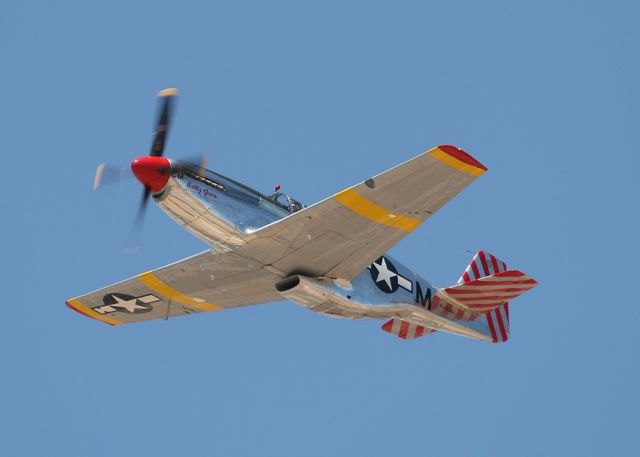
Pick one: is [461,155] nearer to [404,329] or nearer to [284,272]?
[284,272]

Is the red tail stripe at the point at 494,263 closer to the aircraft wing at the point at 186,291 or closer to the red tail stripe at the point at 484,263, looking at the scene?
the red tail stripe at the point at 484,263

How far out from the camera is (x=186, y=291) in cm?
2445

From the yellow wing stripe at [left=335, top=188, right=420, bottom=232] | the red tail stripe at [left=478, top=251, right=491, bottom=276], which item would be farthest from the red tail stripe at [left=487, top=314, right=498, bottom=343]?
the yellow wing stripe at [left=335, top=188, right=420, bottom=232]

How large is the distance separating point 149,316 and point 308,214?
6.93 m

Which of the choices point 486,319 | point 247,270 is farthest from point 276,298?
point 486,319

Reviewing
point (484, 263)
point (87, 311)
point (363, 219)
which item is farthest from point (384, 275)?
point (87, 311)

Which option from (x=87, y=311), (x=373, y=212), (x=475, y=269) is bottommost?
(x=87, y=311)

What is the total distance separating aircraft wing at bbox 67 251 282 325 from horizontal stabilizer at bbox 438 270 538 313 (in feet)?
12.5

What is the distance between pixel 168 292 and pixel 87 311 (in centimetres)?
234

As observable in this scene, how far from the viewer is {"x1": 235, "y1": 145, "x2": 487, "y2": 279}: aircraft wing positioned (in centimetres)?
1930

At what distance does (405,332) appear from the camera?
25.4 metres

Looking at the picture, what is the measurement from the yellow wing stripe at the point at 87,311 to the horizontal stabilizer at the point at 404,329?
6.07 m

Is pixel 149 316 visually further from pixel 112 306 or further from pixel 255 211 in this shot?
pixel 255 211

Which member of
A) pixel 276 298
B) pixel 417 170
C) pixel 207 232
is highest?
pixel 417 170
